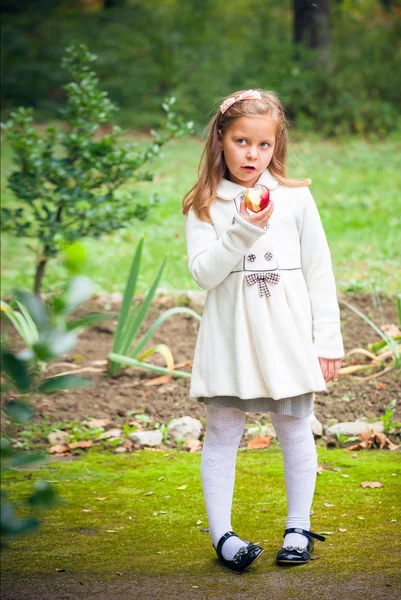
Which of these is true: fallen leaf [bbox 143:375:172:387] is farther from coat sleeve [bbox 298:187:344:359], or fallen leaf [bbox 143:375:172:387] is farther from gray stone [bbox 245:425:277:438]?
coat sleeve [bbox 298:187:344:359]

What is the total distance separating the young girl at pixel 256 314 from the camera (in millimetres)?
2469

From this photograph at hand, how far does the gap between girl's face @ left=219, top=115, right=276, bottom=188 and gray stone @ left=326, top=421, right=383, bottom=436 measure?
1517 mm

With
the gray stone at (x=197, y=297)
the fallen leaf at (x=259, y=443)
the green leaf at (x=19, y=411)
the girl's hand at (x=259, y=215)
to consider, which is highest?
the girl's hand at (x=259, y=215)

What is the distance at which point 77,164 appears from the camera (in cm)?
486

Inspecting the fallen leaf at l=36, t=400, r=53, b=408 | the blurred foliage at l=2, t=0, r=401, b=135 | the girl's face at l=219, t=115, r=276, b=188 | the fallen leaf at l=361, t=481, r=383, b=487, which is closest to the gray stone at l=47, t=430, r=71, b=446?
the fallen leaf at l=36, t=400, r=53, b=408

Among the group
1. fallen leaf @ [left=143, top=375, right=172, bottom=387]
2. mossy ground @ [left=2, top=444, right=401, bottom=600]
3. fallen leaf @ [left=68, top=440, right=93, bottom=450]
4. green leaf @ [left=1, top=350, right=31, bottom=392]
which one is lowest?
mossy ground @ [left=2, top=444, right=401, bottom=600]

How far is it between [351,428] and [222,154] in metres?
Result: 1.58

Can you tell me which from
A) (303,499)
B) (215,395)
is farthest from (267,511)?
(215,395)

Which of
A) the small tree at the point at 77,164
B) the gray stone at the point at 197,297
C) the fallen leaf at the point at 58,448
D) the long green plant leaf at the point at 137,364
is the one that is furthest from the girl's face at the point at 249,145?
the gray stone at the point at 197,297

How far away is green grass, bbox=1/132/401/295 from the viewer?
5.88 meters

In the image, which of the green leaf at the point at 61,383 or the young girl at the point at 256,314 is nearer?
the green leaf at the point at 61,383

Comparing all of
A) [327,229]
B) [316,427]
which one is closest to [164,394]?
[316,427]

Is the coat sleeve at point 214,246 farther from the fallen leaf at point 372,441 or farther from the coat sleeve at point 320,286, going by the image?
the fallen leaf at point 372,441

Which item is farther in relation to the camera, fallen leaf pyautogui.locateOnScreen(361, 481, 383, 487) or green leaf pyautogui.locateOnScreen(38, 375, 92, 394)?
fallen leaf pyautogui.locateOnScreen(361, 481, 383, 487)
